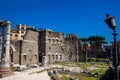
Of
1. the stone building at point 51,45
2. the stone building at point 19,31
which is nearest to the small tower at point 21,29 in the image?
the stone building at point 19,31

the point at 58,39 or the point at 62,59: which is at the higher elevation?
the point at 58,39

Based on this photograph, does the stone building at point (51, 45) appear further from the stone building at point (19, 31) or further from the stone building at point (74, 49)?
the stone building at point (19, 31)

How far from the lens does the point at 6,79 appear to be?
16922mm

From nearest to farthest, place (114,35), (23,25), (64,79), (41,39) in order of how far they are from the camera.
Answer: (114,35) < (64,79) < (41,39) < (23,25)

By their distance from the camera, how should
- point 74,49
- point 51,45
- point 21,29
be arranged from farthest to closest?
point 21,29 → point 74,49 → point 51,45

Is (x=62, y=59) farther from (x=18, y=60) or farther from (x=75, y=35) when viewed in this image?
(x=18, y=60)

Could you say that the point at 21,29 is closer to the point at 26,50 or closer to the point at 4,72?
the point at 26,50

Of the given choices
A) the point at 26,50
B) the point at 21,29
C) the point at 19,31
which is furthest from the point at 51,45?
the point at 21,29

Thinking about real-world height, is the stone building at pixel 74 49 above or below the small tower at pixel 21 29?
below

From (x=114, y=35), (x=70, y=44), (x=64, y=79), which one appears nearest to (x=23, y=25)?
(x=70, y=44)

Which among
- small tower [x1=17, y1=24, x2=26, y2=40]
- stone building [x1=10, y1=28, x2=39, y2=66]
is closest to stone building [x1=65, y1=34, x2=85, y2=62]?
stone building [x1=10, y1=28, x2=39, y2=66]

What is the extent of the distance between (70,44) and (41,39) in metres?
9.54

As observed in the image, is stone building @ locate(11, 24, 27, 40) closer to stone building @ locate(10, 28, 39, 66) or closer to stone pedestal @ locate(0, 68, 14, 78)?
stone building @ locate(10, 28, 39, 66)

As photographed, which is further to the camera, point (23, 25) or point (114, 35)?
point (23, 25)
